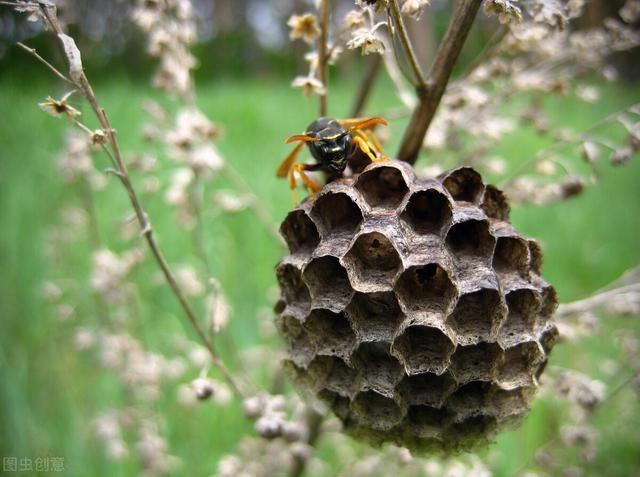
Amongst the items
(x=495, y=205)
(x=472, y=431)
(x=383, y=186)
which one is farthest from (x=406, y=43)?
(x=472, y=431)

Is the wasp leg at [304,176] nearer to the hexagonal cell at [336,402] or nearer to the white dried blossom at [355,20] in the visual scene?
the white dried blossom at [355,20]

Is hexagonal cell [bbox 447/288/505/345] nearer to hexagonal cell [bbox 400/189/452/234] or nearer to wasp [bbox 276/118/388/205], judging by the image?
hexagonal cell [bbox 400/189/452/234]

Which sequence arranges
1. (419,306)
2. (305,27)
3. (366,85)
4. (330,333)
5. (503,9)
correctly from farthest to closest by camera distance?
(366,85), (305,27), (330,333), (419,306), (503,9)

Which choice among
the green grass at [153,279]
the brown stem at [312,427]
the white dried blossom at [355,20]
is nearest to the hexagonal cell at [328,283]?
the white dried blossom at [355,20]

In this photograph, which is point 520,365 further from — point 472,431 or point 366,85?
point 366,85

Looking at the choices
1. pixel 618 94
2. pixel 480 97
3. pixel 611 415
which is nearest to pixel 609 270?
pixel 611 415

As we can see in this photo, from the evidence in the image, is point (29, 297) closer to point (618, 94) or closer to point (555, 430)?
point (555, 430)
